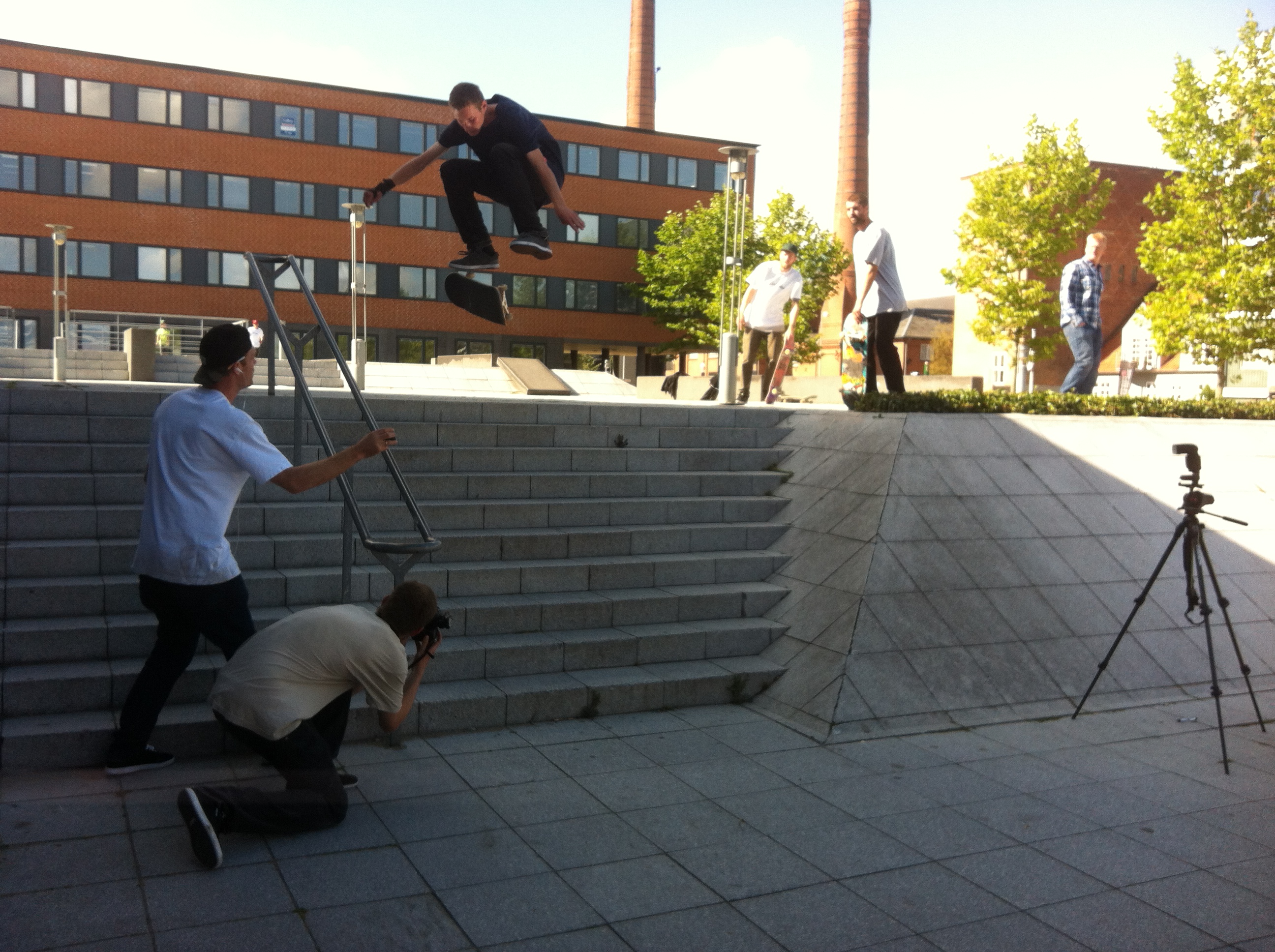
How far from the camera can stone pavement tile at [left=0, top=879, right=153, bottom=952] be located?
3.26 metres

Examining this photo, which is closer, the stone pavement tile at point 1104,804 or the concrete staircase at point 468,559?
the stone pavement tile at point 1104,804

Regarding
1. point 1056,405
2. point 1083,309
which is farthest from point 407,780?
point 1083,309

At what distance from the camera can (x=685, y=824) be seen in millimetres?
4477

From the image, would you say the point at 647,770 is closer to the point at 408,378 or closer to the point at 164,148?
the point at 408,378

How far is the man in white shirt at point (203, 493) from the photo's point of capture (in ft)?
14.1

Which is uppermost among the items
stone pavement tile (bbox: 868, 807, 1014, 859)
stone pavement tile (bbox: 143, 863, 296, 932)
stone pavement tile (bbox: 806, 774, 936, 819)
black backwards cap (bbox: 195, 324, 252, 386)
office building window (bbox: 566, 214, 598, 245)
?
office building window (bbox: 566, 214, 598, 245)

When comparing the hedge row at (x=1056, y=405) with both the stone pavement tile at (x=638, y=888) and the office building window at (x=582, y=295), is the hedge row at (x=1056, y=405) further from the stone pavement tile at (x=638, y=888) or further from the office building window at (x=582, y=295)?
the office building window at (x=582, y=295)

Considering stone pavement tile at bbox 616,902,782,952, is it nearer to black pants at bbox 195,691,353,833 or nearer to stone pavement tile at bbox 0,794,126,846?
black pants at bbox 195,691,353,833

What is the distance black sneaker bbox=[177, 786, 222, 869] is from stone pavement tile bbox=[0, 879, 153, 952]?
0.23 m

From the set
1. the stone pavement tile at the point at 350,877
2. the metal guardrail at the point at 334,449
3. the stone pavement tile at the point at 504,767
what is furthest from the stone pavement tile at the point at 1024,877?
the metal guardrail at the point at 334,449

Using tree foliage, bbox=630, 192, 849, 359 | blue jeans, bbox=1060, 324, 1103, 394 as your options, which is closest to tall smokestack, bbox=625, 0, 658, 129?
tree foliage, bbox=630, 192, 849, 359

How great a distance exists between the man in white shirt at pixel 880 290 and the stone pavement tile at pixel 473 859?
6308 mm

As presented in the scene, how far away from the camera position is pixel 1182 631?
753 cm

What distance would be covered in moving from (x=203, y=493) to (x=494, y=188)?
2537 millimetres
